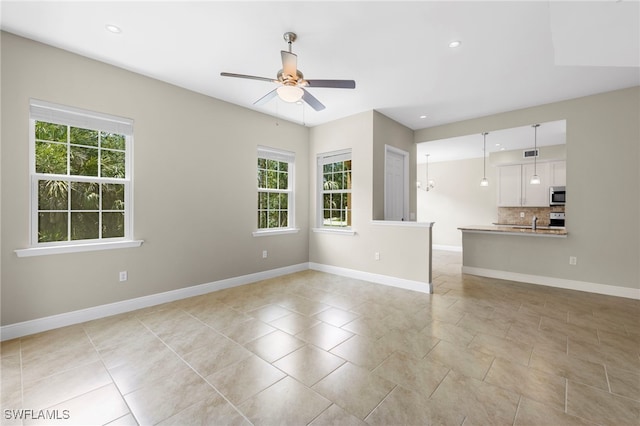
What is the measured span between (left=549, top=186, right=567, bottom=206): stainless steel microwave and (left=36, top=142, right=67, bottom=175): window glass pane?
357 inches

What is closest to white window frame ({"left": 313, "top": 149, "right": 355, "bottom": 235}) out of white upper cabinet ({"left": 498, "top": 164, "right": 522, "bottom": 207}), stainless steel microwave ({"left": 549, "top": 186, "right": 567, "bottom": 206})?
white upper cabinet ({"left": 498, "top": 164, "right": 522, "bottom": 207})

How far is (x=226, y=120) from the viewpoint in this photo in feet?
14.2

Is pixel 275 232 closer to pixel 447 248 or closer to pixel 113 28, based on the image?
pixel 113 28

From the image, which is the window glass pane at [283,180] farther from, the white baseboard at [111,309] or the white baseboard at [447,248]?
the white baseboard at [447,248]

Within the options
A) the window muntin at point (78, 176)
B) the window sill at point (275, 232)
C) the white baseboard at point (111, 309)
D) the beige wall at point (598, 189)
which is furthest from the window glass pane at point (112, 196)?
the beige wall at point (598, 189)

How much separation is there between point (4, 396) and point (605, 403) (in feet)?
A: 13.1

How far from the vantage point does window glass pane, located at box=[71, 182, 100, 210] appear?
10.1ft

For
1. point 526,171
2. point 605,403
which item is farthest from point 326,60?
point 526,171

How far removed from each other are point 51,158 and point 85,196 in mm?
482

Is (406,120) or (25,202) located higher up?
(406,120)

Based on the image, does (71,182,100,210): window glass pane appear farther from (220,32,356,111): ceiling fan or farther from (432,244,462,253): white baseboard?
(432,244,462,253): white baseboard

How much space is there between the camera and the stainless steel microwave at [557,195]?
6.41 m

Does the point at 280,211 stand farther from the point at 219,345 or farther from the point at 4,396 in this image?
the point at 4,396

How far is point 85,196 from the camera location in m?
3.13
